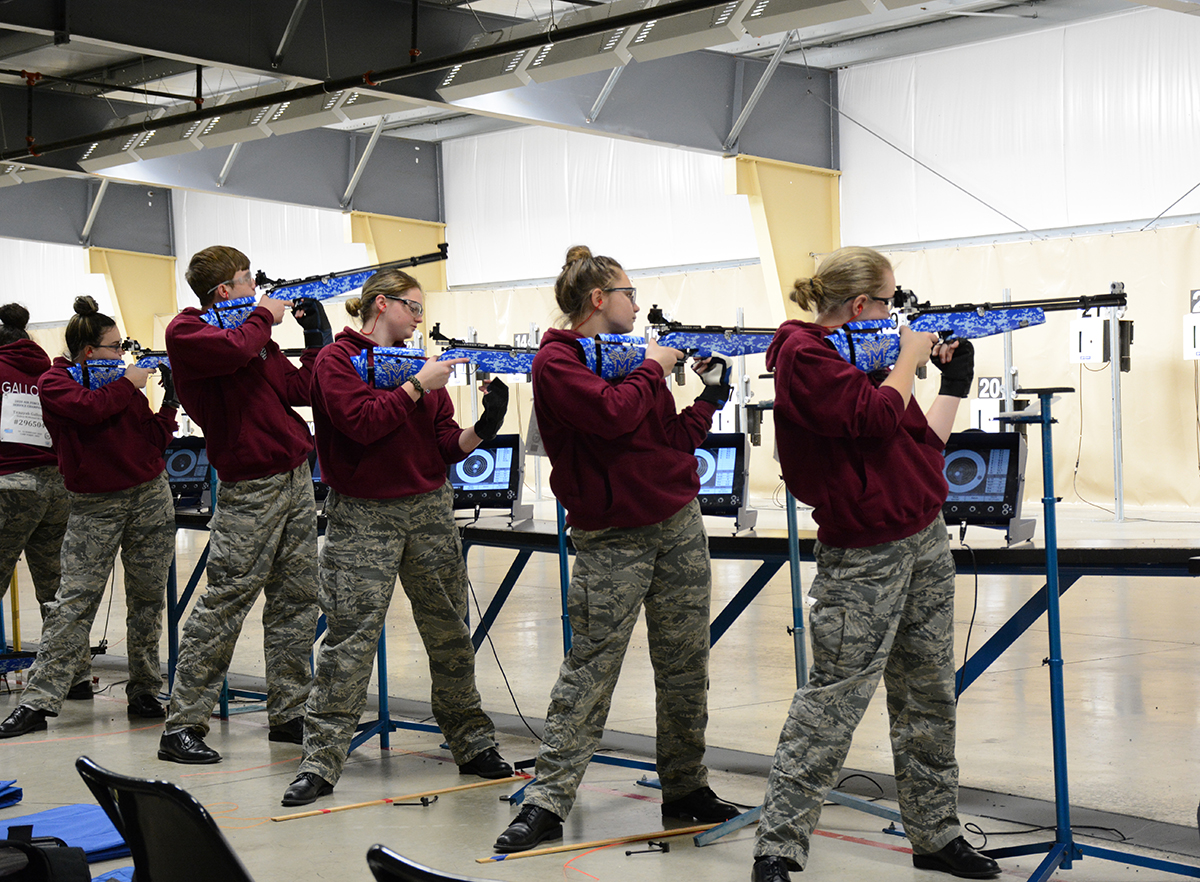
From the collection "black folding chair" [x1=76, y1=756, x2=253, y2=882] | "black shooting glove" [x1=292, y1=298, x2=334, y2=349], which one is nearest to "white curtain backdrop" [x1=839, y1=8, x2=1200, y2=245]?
"black shooting glove" [x1=292, y1=298, x2=334, y2=349]

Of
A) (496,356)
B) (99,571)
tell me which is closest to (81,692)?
(99,571)

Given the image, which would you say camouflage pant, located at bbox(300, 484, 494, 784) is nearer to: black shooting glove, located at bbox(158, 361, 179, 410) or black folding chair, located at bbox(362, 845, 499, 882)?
black shooting glove, located at bbox(158, 361, 179, 410)

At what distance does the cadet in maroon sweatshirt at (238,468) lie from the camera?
161 inches

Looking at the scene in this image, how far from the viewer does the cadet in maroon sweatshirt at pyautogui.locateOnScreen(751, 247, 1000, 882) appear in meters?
2.71

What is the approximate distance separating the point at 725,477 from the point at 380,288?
68.5 inches

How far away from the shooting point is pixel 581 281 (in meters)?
Result: 3.28

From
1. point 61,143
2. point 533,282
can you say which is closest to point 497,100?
point 61,143

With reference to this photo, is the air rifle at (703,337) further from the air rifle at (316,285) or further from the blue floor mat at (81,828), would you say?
the blue floor mat at (81,828)

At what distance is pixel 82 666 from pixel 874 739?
3.18 meters

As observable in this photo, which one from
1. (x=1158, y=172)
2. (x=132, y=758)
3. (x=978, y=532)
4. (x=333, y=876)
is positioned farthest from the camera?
(x=1158, y=172)

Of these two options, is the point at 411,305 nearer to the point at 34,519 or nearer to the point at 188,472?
the point at 34,519

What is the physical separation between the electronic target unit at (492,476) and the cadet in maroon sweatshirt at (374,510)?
1.37 m

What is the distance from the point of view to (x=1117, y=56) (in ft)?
35.7

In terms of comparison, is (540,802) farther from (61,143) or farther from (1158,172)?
(1158,172)
